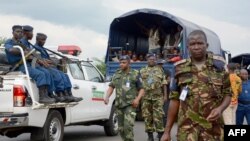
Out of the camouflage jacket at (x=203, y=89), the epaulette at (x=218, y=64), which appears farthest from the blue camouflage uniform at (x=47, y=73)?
the epaulette at (x=218, y=64)

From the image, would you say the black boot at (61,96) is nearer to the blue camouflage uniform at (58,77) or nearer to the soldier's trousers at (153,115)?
the blue camouflage uniform at (58,77)

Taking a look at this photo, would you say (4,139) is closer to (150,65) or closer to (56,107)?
(56,107)

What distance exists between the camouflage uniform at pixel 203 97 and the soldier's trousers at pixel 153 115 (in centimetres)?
501

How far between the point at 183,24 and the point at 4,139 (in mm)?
5946

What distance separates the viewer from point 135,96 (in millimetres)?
8242

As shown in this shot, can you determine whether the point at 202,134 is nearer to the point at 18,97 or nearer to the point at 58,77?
the point at 18,97

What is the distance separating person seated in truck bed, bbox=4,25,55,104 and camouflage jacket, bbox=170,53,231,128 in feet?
12.6

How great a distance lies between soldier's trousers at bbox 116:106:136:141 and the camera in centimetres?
787

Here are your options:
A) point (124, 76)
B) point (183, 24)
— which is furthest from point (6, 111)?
point (183, 24)

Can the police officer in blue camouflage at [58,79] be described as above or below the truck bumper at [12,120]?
above

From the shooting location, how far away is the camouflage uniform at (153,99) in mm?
9609

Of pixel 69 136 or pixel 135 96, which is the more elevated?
pixel 135 96

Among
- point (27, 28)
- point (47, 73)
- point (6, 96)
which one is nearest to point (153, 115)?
point (47, 73)

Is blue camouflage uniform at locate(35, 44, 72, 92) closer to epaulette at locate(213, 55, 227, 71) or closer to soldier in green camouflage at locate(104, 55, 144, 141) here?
soldier in green camouflage at locate(104, 55, 144, 141)
